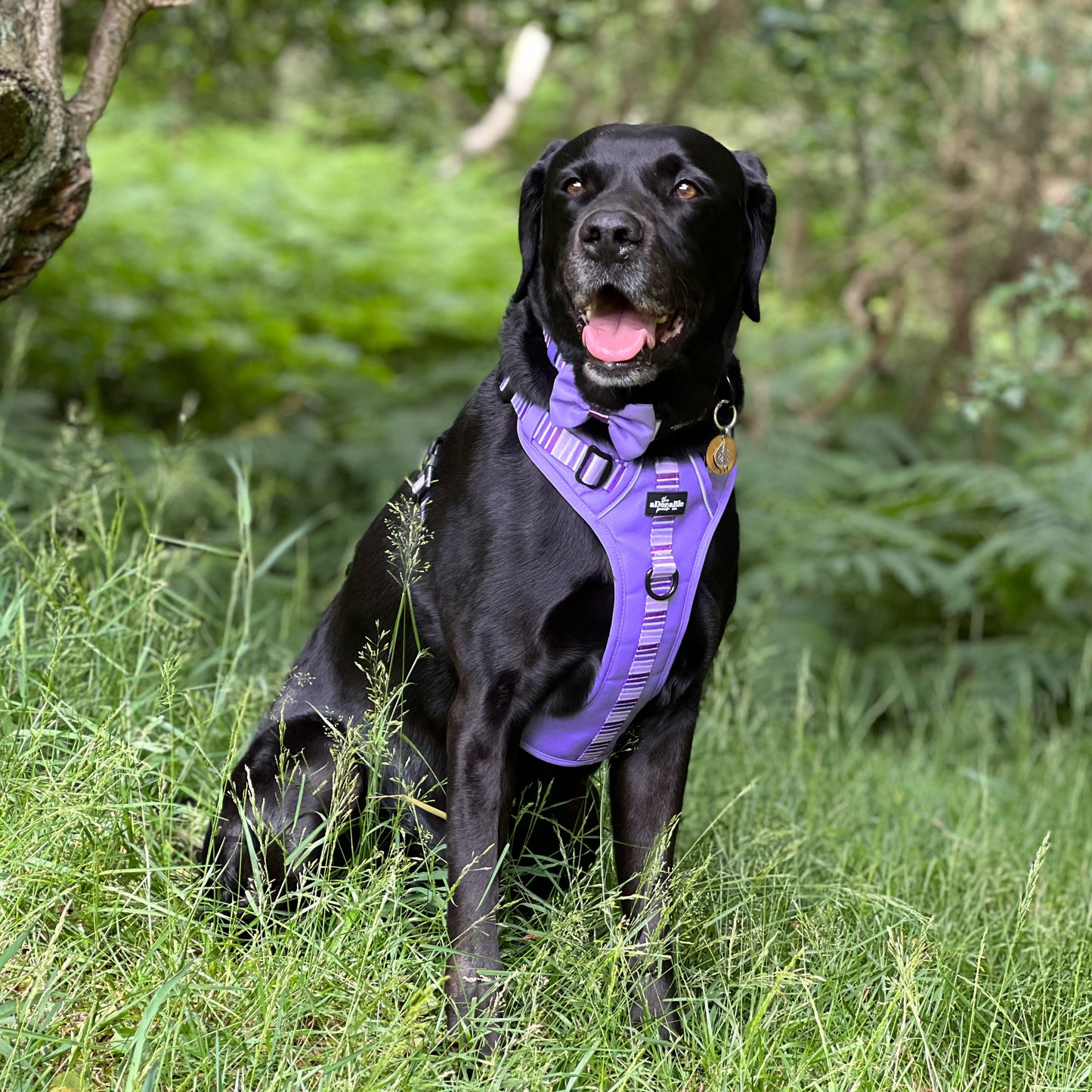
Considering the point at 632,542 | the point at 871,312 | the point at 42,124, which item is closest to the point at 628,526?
the point at 632,542

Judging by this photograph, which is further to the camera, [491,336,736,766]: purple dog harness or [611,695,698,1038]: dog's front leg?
[611,695,698,1038]: dog's front leg

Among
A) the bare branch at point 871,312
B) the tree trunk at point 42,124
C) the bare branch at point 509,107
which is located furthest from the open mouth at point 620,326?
the bare branch at point 509,107

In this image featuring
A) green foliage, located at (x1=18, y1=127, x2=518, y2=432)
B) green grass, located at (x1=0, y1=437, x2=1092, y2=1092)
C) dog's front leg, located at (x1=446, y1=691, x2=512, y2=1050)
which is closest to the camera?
green grass, located at (x1=0, y1=437, x2=1092, y2=1092)

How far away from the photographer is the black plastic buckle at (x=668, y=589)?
7.01 feet

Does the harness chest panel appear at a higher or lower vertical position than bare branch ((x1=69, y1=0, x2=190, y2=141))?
lower

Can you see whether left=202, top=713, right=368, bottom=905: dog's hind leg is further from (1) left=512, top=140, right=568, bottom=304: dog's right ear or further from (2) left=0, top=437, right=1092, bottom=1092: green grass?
(1) left=512, top=140, right=568, bottom=304: dog's right ear

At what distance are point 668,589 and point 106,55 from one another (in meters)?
1.74

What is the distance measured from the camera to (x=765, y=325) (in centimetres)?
928

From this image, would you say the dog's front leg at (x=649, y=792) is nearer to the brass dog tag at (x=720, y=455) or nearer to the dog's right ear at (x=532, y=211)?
the brass dog tag at (x=720, y=455)

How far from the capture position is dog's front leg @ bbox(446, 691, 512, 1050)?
206 centimetres

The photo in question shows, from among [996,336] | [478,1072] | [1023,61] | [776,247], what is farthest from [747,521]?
[776,247]

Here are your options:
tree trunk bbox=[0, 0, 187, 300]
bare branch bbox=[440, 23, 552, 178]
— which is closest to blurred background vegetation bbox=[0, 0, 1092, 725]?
tree trunk bbox=[0, 0, 187, 300]

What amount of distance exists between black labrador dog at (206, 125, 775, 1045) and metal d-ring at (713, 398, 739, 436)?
0.06 feet

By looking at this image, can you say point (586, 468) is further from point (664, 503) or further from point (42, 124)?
point (42, 124)
